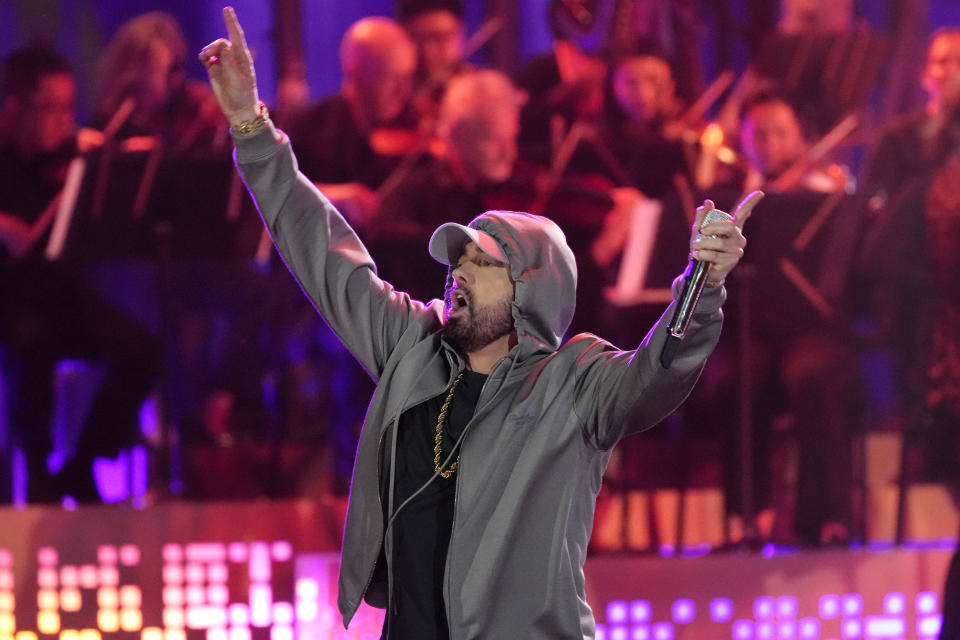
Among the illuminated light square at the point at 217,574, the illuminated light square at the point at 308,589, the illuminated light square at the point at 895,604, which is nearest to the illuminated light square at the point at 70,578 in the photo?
the illuminated light square at the point at 217,574

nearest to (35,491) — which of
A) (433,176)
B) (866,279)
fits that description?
(433,176)

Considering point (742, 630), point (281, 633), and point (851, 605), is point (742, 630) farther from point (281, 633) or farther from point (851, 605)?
point (281, 633)

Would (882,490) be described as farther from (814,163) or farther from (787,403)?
(814,163)

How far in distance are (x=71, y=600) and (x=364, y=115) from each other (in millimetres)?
2545

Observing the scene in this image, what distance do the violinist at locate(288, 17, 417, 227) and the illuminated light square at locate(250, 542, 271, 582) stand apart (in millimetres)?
1978

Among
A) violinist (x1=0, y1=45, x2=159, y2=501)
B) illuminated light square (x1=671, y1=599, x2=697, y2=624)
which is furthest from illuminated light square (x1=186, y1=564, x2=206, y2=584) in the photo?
illuminated light square (x1=671, y1=599, x2=697, y2=624)

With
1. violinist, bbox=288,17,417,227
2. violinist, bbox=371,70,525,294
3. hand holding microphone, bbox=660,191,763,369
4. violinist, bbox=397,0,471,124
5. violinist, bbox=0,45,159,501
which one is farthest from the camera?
violinist, bbox=397,0,471,124

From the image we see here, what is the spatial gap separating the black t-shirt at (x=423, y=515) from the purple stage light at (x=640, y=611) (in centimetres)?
160

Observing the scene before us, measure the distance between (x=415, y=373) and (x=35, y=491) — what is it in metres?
2.99

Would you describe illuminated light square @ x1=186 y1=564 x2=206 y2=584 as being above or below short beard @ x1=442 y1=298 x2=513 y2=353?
below

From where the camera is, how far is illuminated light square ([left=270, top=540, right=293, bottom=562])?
3.53 meters

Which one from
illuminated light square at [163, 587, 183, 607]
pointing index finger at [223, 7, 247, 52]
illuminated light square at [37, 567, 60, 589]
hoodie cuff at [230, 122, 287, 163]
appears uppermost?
pointing index finger at [223, 7, 247, 52]

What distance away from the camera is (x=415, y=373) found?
2.10 meters

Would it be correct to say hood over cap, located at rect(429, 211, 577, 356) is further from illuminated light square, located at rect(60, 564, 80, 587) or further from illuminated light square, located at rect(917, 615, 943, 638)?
illuminated light square, located at rect(917, 615, 943, 638)
